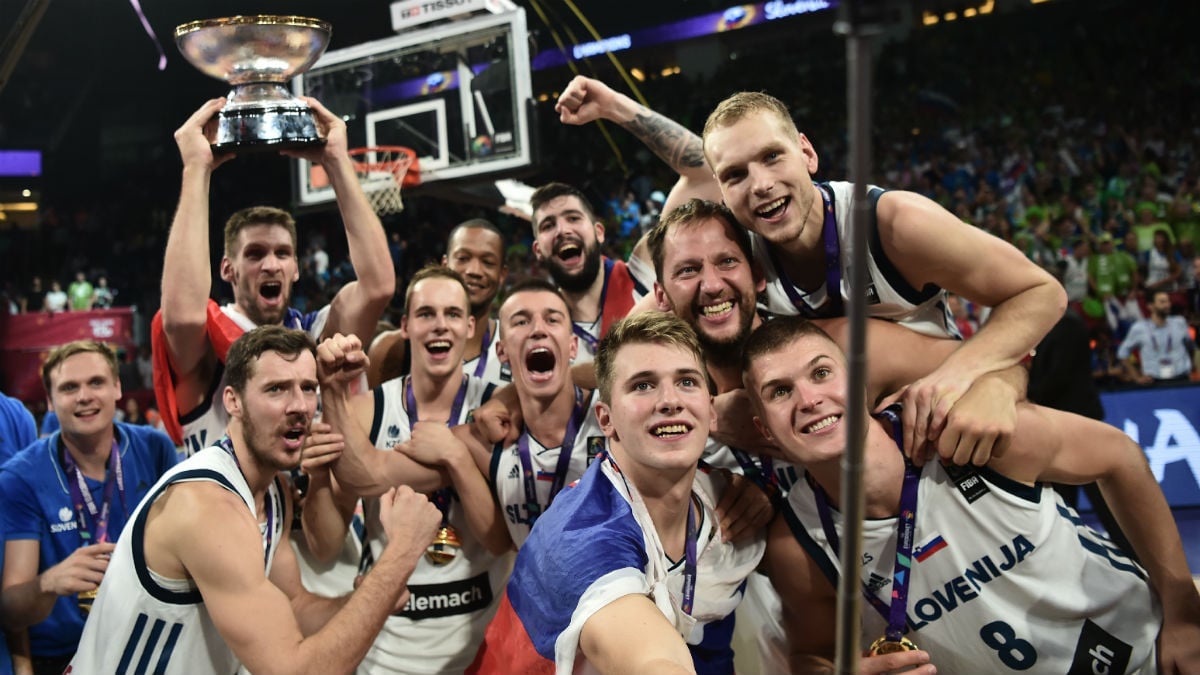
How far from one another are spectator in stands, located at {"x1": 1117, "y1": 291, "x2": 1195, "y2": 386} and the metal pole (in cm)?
900

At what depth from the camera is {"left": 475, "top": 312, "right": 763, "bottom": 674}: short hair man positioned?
7.50ft

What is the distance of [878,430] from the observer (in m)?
2.81

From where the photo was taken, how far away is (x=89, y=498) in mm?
3934

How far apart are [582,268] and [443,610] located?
1.79m

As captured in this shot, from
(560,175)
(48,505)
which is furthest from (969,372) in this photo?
(560,175)

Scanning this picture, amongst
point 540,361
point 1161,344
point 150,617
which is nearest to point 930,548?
point 540,361

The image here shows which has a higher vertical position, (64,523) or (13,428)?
(13,428)

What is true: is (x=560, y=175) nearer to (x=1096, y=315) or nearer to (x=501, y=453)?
(x=1096, y=315)

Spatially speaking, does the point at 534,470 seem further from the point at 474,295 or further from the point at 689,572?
the point at 474,295

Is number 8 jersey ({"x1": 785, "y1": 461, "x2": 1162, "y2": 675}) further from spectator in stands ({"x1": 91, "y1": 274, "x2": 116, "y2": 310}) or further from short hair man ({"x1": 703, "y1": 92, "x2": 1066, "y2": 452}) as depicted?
spectator in stands ({"x1": 91, "y1": 274, "x2": 116, "y2": 310})

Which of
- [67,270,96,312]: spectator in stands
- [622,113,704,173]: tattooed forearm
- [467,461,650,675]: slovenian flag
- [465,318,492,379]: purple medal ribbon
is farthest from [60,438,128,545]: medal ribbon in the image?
[67,270,96,312]: spectator in stands

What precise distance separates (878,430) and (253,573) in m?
1.80

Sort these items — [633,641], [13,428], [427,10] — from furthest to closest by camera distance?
1. [427,10]
2. [13,428]
3. [633,641]

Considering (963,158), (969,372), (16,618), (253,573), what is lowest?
A: (16,618)
